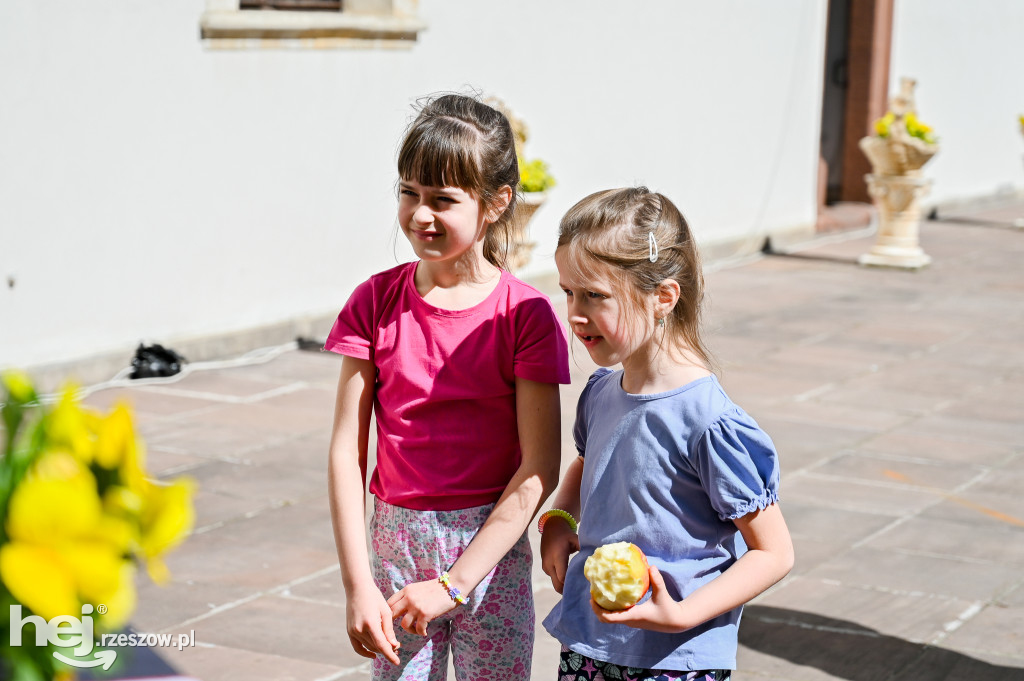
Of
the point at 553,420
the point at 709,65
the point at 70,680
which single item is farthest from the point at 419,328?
the point at 709,65

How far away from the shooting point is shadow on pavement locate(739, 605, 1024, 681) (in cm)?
353

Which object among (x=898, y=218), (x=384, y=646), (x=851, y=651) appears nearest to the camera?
(x=384, y=646)

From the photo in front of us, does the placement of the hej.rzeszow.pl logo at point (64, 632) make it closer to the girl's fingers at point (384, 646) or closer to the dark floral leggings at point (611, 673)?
the girl's fingers at point (384, 646)

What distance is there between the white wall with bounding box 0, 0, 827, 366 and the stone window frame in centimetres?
7

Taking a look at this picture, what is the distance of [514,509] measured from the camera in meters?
2.05

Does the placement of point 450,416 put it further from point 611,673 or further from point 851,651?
point 851,651

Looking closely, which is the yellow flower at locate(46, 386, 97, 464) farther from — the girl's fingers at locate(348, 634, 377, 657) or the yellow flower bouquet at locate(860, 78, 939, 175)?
the yellow flower bouquet at locate(860, 78, 939, 175)

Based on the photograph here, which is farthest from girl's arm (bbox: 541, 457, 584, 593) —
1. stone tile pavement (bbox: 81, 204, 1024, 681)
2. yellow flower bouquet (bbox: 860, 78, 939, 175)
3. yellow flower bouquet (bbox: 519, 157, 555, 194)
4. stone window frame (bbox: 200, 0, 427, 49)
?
yellow flower bouquet (bbox: 860, 78, 939, 175)

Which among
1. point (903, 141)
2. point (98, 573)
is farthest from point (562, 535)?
point (903, 141)

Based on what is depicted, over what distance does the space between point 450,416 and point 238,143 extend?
18.4 ft

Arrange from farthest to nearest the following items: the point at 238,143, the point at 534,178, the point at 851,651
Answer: the point at 534,178
the point at 238,143
the point at 851,651

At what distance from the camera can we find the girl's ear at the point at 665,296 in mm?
1941

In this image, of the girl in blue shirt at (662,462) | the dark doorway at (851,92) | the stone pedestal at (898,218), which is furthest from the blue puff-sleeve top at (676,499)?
the dark doorway at (851,92)

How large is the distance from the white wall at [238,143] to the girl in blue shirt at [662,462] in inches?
98.0
